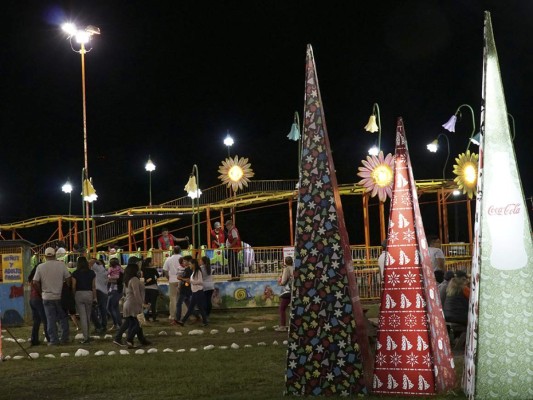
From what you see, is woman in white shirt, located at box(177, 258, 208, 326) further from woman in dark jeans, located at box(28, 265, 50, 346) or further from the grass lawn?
woman in dark jeans, located at box(28, 265, 50, 346)

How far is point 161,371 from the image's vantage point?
1107cm

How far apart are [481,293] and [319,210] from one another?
76.7 inches

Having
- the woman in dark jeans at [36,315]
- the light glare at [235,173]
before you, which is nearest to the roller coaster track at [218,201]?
the light glare at [235,173]

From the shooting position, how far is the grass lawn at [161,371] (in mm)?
9320

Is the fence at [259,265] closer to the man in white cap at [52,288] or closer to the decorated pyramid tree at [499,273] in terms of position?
the man in white cap at [52,288]

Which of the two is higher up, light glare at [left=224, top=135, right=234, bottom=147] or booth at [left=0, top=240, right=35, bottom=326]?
light glare at [left=224, top=135, right=234, bottom=147]

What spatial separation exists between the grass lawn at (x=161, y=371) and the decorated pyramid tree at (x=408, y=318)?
0.25 meters

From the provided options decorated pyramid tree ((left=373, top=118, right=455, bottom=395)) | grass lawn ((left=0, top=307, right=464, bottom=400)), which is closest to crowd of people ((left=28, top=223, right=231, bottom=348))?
grass lawn ((left=0, top=307, right=464, bottom=400))

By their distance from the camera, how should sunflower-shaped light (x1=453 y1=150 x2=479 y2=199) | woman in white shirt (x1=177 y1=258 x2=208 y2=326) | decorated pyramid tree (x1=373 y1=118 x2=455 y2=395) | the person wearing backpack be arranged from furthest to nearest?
woman in white shirt (x1=177 y1=258 x2=208 y2=326) → sunflower-shaped light (x1=453 y1=150 x2=479 y2=199) → the person wearing backpack → decorated pyramid tree (x1=373 y1=118 x2=455 y2=395)

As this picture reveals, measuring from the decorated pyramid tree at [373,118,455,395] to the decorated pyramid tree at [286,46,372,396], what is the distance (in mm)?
284

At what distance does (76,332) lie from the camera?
17469 mm

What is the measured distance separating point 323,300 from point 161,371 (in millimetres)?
3697

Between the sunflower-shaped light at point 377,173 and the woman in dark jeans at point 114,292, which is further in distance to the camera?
the sunflower-shaped light at point 377,173

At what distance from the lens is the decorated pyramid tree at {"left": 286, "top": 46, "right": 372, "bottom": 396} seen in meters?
8.17
